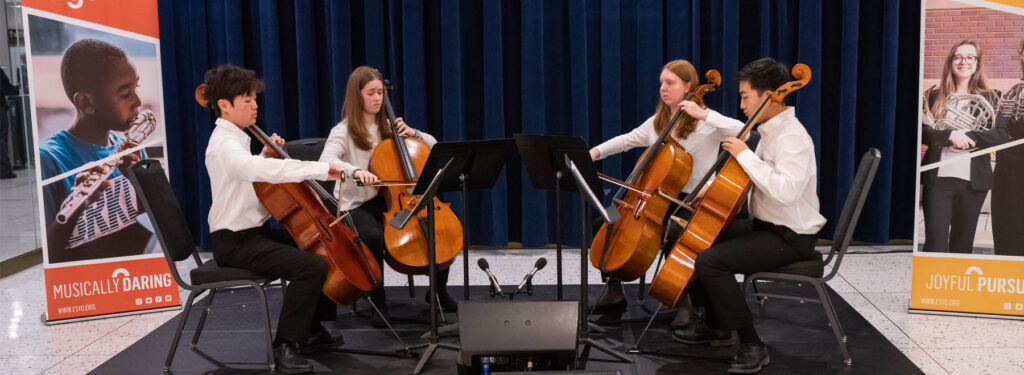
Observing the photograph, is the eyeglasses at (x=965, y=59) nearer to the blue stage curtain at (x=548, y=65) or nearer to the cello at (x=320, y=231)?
the blue stage curtain at (x=548, y=65)

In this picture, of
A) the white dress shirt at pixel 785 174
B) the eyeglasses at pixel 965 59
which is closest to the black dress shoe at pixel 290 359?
the white dress shirt at pixel 785 174

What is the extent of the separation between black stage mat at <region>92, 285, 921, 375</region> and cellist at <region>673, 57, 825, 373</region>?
200 mm

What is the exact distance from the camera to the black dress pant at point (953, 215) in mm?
3703

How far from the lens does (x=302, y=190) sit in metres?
3.10

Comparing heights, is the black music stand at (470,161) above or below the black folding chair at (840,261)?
above

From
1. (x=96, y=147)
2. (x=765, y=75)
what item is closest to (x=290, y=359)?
(x=96, y=147)

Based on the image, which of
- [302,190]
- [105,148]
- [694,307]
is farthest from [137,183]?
[694,307]

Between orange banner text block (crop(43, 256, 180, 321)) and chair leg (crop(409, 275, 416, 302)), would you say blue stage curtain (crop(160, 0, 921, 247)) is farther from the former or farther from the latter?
orange banner text block (crop(43, 256, 180, 321))

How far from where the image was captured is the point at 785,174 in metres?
2.96

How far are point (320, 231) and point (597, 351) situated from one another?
114cm

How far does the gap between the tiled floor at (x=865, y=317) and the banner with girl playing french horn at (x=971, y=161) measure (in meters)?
0.15

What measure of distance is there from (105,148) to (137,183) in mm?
1057

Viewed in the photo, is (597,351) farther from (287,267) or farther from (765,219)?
(287,267)

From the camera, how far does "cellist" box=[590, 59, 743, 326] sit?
11.5 feet
